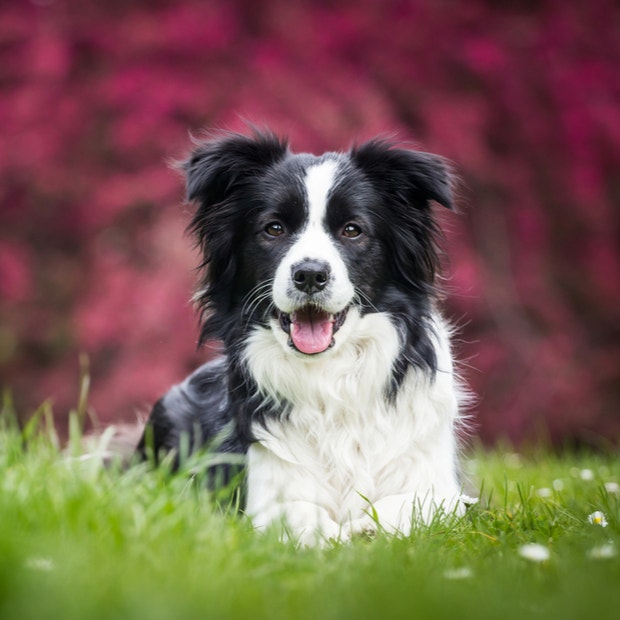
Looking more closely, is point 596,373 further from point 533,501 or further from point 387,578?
point 387,578

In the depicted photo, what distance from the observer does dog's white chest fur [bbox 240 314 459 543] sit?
385cm

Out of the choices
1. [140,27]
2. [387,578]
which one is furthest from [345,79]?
[387,578]

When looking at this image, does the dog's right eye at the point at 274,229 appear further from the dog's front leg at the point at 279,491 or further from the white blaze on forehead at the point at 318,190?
the dog's front leg at the point at 279,491

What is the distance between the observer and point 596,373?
26.5ft

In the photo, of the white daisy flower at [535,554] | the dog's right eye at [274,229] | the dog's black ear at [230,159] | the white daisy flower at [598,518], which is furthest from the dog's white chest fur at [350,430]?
the white daisy flower at [535,554]

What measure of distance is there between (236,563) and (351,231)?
1787 mm

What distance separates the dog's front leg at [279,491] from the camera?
3.66 m

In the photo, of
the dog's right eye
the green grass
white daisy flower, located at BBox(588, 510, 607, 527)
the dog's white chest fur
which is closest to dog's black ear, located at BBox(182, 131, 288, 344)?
the dog's right eye

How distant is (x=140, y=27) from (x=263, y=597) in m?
6.06

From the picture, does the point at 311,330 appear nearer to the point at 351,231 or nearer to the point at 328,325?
the point at 328,325

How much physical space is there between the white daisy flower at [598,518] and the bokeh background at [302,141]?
397 centimetres

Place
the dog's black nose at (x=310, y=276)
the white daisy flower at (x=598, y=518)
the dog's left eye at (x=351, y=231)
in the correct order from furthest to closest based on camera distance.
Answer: the dog's left eye at (x=351, y=231), the dog's black nose at (x=310, y=276), the white daisy flower at (x=598, y=518)

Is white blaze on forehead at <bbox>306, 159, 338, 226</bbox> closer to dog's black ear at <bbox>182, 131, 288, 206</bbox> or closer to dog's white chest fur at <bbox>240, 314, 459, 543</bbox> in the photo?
dog's black ear at <bbox>182, 131, 288, 206</bbox>

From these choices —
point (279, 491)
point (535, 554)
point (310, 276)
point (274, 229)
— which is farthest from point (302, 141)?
point (535, 554)
